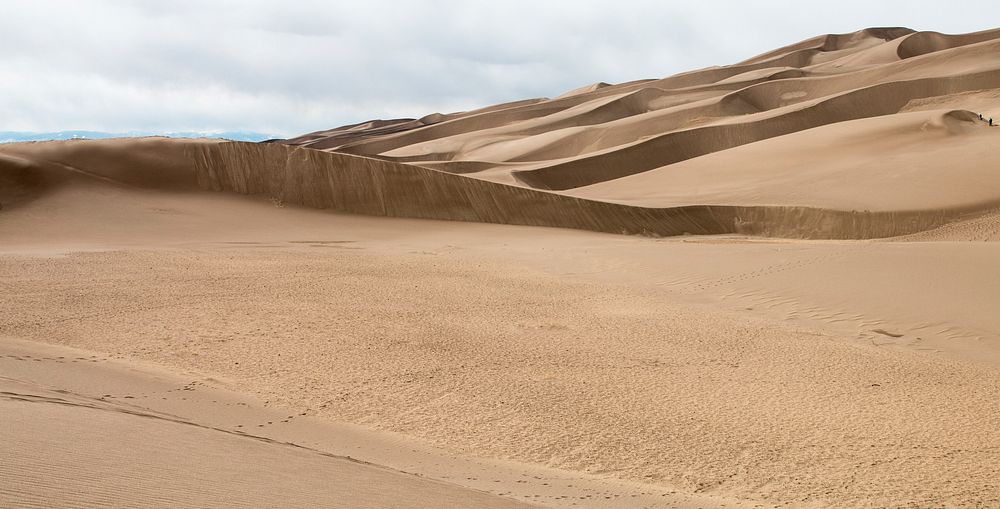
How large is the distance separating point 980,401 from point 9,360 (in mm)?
7879

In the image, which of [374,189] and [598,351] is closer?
[598,351]

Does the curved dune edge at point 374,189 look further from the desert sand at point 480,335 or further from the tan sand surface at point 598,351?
the tan sand surface at point 598,351

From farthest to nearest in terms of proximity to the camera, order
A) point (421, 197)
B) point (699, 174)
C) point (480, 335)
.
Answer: point (699, 174)
point (421, 197)
point (480, 335)

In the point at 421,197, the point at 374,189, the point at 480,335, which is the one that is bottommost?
the point at 480,335

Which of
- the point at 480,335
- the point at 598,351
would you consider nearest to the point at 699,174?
the point at 480,335

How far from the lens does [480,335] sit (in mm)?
9016

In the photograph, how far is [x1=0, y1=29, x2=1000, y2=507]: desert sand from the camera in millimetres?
4828

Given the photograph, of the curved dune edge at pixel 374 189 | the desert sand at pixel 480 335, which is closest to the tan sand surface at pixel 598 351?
the desert sand at pixel 480 335

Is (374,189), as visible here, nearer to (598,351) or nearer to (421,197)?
(421,197)

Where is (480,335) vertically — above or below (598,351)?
above

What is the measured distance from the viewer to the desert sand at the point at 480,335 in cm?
483

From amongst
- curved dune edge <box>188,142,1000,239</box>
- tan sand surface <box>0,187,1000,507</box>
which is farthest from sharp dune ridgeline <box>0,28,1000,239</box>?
tan sand surface <box>0,187,1000,507</box>

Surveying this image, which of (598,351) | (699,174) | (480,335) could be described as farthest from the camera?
(699,174)

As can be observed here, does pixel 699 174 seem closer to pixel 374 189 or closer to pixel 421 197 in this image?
pixel 421 197
